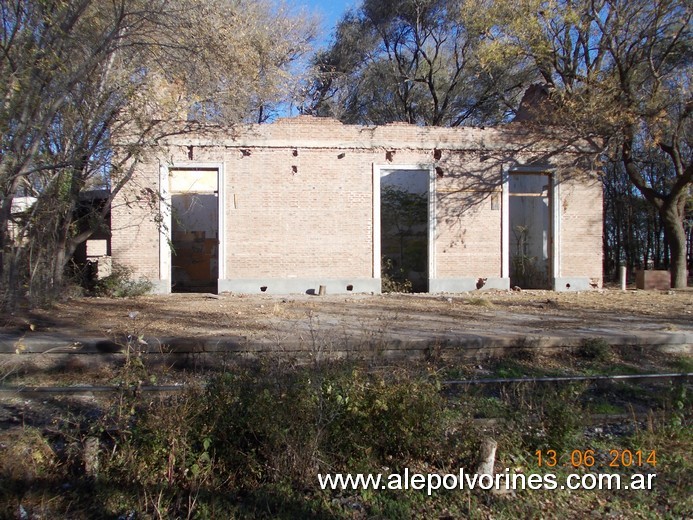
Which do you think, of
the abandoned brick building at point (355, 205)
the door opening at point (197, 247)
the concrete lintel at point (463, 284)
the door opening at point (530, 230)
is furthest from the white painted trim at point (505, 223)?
the door opening at point (197, 247)

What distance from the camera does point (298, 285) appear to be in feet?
53.6

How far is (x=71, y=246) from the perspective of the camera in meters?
13.3

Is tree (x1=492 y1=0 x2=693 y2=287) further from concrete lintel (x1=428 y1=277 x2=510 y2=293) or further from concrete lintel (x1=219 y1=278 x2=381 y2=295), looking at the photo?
concrete lintel (x1=219 y1=278 x2=381 y2=295)

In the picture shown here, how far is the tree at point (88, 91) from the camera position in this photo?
302 inches

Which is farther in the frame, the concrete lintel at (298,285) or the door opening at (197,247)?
the door opening at (197,247)

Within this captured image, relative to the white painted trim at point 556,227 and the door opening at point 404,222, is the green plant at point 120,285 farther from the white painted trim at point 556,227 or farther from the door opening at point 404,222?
the white painted trim at point 556,227

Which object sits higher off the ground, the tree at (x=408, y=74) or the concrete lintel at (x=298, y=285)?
the tree at (x=408, y=74)

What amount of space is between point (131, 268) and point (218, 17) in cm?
851

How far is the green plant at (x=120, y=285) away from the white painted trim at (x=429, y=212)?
6960mm

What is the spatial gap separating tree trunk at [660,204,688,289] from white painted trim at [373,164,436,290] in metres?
8.76

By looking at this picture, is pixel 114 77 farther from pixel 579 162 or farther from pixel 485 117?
pixel 485 117

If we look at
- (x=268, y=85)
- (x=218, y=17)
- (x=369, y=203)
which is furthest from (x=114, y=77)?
(x=369, y=203)


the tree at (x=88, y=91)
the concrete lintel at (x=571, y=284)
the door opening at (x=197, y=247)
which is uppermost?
the tree at (x=88, y=91)

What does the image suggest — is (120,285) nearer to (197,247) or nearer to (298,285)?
(197,247)
